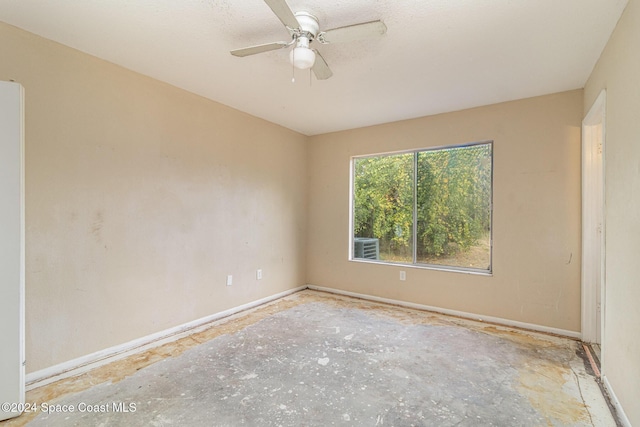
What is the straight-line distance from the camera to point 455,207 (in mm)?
3660

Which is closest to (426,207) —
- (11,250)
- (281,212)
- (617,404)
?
(281,212)

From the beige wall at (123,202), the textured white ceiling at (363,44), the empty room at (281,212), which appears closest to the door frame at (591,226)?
the empty room at (281,212)

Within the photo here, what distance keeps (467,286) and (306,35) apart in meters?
3.16

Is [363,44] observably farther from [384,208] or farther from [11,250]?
[11,250]

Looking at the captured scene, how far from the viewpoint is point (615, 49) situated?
6.42 feet

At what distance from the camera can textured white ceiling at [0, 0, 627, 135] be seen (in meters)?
1.81

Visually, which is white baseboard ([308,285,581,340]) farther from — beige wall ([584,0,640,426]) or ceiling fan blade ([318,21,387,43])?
ceiling fan blade ([318,21,387,43])

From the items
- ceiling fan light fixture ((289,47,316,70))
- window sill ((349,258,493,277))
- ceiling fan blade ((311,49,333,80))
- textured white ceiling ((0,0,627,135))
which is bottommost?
window sill ((349,258,493,277))

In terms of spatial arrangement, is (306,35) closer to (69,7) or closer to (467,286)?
(69,7)

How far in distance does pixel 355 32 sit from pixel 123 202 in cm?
234

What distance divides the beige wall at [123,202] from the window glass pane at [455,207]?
219 centimetres

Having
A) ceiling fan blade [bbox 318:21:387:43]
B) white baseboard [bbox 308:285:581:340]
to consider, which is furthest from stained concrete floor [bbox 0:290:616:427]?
ceiling fan blade [bbox 318:21:387:43]

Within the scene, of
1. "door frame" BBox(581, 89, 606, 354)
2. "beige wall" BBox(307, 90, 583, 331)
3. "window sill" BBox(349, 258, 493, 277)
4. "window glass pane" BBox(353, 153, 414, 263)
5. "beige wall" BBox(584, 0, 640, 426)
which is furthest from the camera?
"window glass pane" BBox(353, 153, 414, 263)

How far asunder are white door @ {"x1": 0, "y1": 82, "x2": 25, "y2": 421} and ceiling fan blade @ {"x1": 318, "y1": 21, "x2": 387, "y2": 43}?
6.26ft
